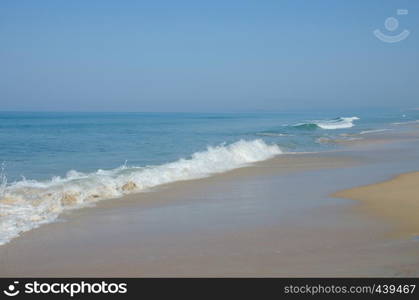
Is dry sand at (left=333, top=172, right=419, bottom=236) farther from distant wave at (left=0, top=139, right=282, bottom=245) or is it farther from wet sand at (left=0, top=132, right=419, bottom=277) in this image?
distant wave at (left=0, top=139, right=282, bottom=245)

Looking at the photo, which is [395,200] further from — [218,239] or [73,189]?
[73,189]

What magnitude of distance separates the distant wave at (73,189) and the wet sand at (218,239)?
1.47 feet

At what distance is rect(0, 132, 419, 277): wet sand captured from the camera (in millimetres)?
5625

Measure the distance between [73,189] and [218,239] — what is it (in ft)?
17.3

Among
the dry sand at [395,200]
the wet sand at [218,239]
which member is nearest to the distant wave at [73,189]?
the wet sand at [218,239]

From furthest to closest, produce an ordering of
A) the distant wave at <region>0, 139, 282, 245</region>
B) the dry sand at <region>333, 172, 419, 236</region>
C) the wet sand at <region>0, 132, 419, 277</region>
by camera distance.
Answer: the distant wave at <region>0, 139, 282, 245</region>, the dry sand at <region>333, 172, 419, 236</region>, the wet sand at <region>0, 132, 419, 277</region>

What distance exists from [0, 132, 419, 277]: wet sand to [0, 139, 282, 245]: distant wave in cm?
45

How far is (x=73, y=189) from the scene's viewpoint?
11078mm

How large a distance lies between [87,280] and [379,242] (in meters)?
3.80

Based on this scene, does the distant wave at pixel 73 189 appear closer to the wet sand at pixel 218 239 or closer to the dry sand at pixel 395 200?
the wet sand at pixel 218 239

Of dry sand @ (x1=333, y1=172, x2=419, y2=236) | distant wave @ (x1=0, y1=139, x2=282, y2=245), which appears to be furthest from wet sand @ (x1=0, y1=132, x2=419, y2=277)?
distant wave @ (x1=0, y1=139, x2=282, y2=245)

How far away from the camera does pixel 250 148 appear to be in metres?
21.0

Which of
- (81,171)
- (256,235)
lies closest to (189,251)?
(256,235)

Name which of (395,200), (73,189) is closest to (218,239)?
(395,200)
